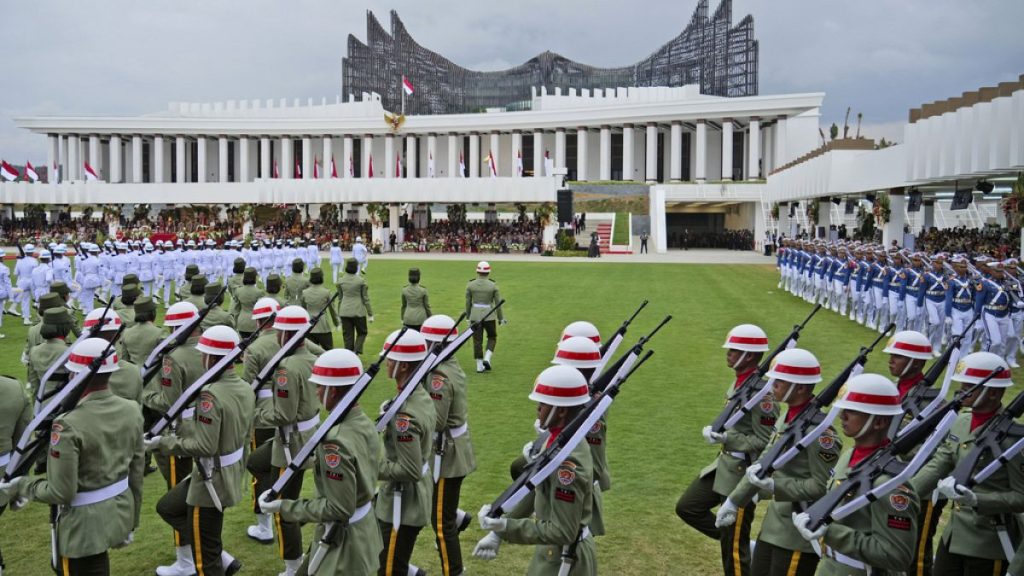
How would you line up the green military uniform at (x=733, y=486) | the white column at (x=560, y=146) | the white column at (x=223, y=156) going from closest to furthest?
the green military uniform at (x=733, y=486), the white column at (x=560, y=146), the white column at (x=223, y=156)

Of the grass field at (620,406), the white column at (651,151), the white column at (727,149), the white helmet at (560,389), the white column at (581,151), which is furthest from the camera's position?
the white column at (581,151)

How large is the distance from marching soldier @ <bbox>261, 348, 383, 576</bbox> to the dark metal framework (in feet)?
357

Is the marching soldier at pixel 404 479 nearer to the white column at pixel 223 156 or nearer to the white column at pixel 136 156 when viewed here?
the white column at pixel 223 156

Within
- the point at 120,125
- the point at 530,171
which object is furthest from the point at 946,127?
the point at 120,125

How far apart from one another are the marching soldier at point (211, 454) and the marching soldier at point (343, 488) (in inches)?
48.8

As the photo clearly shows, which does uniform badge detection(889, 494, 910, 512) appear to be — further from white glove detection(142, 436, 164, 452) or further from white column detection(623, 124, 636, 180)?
white column detection(623, 124, 636, 180)

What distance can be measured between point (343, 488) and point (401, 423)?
0.97 meters

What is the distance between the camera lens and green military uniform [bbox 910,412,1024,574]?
195 inches

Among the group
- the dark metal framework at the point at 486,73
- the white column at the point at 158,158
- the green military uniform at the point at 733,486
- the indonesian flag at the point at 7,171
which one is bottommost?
the green military uniform at the point at 733,486

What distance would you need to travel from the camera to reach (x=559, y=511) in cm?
446

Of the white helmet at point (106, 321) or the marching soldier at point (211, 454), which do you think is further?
the white helmet at point (106, 321)

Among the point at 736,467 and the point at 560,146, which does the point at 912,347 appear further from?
the point at 560,146

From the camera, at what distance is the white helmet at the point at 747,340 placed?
6.68 meters

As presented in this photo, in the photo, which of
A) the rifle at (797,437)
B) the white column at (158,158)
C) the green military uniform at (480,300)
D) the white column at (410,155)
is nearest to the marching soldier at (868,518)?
the rifle at (797,437)
